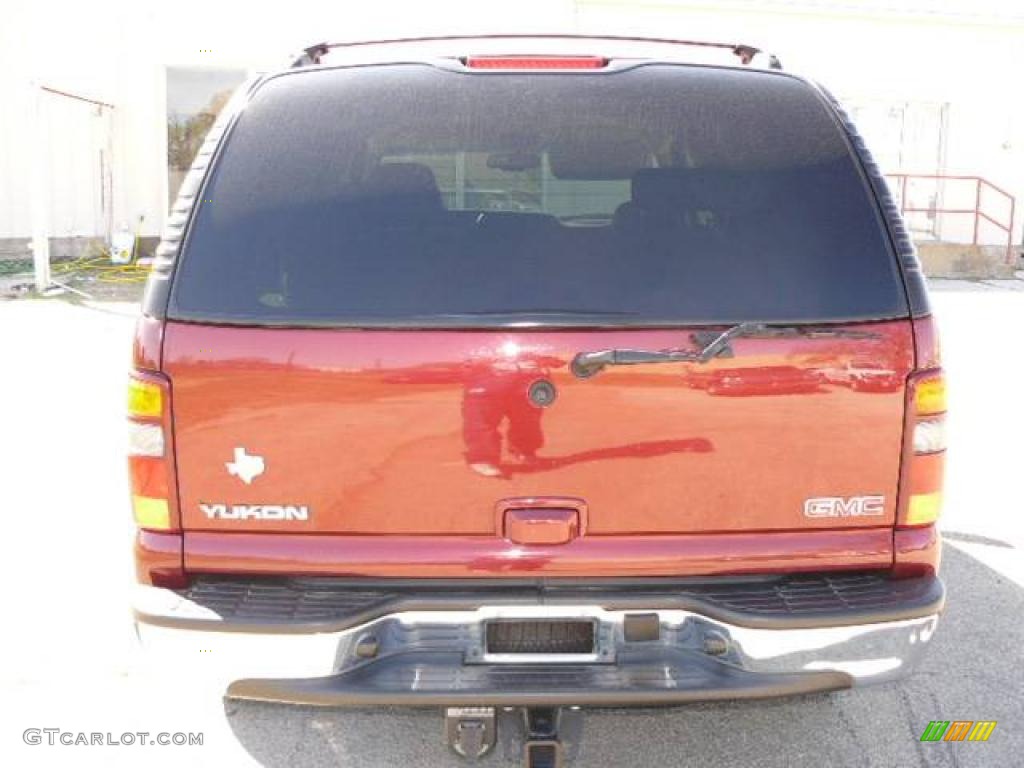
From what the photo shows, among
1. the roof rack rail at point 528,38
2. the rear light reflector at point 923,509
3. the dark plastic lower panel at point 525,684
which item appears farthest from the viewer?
the roof rack rail at point 528,38

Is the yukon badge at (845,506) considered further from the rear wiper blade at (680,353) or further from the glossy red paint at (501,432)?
the rear wiper blade at (680,353)

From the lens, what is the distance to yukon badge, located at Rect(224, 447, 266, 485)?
2.65 metres

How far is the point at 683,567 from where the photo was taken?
2695mm

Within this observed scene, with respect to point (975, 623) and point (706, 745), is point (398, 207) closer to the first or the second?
point (706, 745)

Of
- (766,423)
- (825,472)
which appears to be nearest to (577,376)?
(766,423)

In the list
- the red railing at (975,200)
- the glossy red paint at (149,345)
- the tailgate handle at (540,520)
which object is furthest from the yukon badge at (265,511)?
the red railing at (975,200)

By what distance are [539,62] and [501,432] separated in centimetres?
107

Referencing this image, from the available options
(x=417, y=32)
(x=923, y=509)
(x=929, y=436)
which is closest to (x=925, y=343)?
(x=929, y=436)

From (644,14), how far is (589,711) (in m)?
16.4

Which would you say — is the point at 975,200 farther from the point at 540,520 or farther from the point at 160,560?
the point at 160,560

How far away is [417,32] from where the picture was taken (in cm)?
1571

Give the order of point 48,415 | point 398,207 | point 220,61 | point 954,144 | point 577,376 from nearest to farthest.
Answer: point 577,376 → point 398,207 → point 48,415 → point 220,61 → point 954,144

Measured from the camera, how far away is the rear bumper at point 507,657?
257 cm

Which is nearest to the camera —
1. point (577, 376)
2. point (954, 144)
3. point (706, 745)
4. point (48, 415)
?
point (577, 376)
